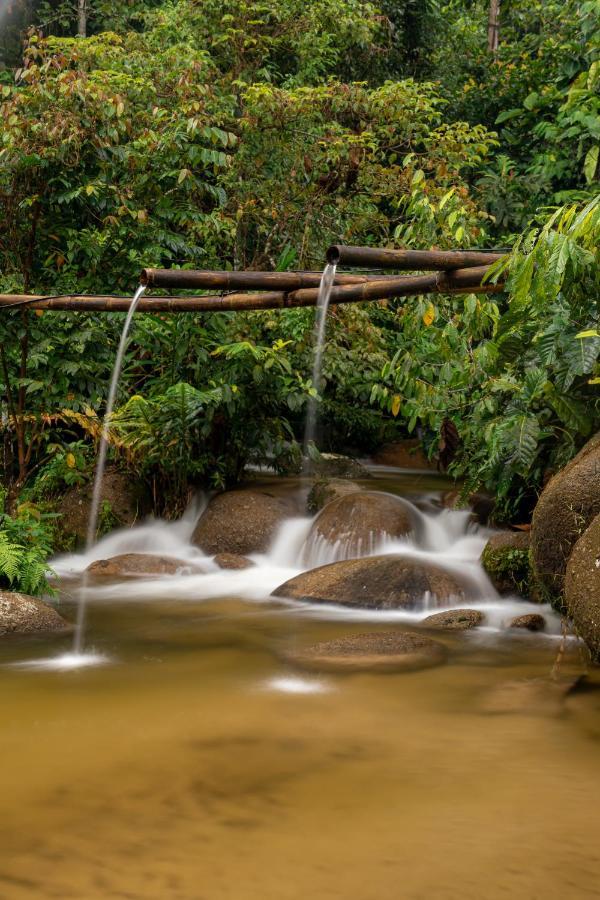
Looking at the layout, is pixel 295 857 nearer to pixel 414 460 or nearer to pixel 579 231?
pixel 579 231

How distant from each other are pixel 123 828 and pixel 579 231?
3534 mm

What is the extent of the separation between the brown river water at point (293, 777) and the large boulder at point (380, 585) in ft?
4.29

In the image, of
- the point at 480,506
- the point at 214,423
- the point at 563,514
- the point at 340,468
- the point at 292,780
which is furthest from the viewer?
the point at 340,468

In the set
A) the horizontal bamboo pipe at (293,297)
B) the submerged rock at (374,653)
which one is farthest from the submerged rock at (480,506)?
the horizontal bamboo pipe at (293,297)

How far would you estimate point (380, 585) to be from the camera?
761 cm

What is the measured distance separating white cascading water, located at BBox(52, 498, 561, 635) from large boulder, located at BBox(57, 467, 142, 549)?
6.1 inches

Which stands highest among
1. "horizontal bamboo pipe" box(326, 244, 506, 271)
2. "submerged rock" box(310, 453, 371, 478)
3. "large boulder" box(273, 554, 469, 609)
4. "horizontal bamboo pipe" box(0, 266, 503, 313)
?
"horizontal bamboo pipe" box(326, 244, 506, 271)

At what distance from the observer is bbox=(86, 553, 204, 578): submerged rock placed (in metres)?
8.88

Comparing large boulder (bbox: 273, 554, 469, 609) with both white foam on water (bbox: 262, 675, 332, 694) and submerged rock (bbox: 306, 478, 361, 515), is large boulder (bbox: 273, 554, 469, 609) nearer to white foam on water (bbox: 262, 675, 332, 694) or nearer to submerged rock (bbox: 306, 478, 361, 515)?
white foam on water (bbox: 262, 675, 332, 694)

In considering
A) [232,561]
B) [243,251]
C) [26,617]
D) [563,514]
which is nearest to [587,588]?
[563,514]

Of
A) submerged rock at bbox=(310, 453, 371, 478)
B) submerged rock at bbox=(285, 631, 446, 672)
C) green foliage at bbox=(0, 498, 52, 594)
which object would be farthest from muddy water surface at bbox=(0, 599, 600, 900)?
submerged rock at bbox=(310, 453, 371, 478)

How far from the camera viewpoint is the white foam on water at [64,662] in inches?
222

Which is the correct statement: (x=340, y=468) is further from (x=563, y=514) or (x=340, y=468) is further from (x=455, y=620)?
(x=563, y=514)

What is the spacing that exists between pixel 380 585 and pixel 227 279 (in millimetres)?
3028
